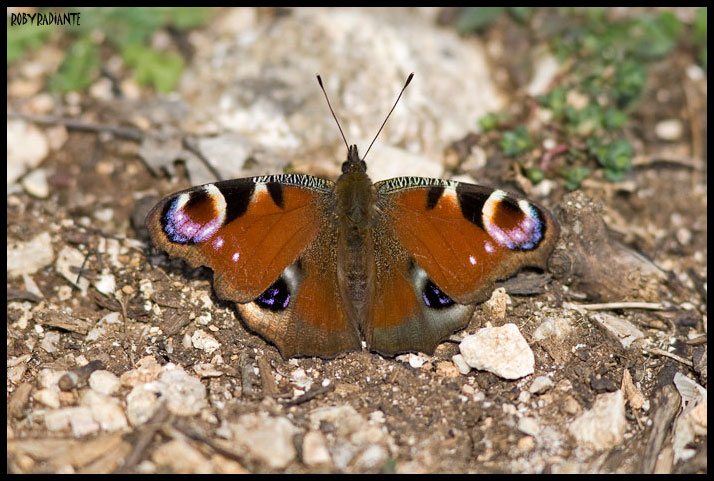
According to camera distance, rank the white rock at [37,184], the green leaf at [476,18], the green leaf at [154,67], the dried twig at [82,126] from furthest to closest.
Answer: the green leaf at [476,18]
the green leaf at [154,67]
the dried twig at [82,126]
the white rock at [37,184]

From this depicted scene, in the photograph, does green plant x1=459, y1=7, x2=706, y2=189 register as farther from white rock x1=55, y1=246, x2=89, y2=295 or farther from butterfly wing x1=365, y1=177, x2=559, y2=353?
white rock x1=55, y1=246, x2=89, y2=295

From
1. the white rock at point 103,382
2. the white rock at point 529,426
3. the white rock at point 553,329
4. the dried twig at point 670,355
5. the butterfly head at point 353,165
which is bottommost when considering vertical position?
the white rock at point 103,382

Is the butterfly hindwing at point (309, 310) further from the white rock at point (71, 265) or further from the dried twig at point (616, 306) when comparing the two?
the dried twig at point (616, 306)

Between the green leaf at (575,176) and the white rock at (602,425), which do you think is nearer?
the white rock at (602,425)

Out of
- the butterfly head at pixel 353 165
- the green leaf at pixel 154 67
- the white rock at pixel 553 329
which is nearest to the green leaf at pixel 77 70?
the green leaf at pixel 154 67

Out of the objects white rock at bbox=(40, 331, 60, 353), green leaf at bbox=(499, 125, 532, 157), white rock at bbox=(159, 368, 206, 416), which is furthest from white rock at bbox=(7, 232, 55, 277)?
green leaf at bbox=(499, 125, 532, 157)

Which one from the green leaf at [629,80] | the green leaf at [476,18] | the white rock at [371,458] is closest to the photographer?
the white rock at [371,458]

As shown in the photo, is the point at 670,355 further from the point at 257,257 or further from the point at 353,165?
the point at 257,257
